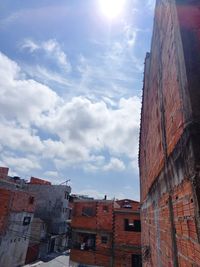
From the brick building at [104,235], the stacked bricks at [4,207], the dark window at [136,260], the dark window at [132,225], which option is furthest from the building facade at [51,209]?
the dark window at [136,260]

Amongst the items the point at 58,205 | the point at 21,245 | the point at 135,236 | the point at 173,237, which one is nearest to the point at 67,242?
the point at 58,205

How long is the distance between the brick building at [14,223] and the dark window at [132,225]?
11.4 m

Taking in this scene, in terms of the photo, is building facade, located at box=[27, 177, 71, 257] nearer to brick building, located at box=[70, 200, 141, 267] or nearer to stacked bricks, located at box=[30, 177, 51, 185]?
stacked bricks, located at box=[30, 177, 51, 185]

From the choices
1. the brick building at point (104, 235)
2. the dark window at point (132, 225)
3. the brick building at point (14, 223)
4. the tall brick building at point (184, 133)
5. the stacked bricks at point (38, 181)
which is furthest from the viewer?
the stacked bricks at point (38, 181)

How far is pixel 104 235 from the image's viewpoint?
21219 millimetres

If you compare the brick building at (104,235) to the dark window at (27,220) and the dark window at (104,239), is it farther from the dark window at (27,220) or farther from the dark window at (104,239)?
the dark window at (27,220)

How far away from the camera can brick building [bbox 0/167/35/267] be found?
20234mm

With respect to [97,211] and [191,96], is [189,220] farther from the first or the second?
[97,211]

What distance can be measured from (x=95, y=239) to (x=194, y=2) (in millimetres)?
22567

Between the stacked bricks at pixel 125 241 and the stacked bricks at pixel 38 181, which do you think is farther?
the stacked bricks at pixel 38 181

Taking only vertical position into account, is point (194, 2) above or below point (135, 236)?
above

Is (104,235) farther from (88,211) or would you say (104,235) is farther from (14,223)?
(14,223)

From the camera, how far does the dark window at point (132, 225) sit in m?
20.4

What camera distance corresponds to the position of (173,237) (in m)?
3.08
